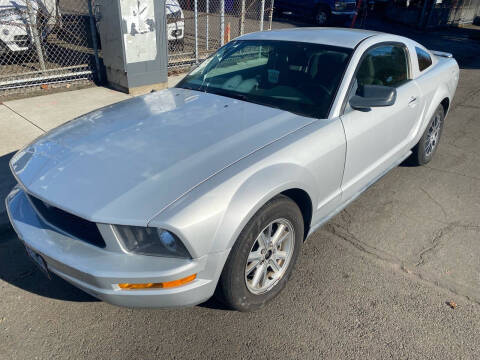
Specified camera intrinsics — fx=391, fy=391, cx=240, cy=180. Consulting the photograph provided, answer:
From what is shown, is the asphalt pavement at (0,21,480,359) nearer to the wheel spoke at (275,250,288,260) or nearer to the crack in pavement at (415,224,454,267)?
the crack in pavement at (415,224,454,267)

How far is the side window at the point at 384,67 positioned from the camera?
328cm

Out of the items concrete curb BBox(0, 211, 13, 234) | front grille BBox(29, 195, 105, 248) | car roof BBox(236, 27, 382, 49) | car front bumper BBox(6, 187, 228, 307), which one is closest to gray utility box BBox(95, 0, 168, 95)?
car roof BBox(236, 27, 382, 49)

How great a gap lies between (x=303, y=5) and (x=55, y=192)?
17872 millimetres

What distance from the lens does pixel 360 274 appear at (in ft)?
9.82

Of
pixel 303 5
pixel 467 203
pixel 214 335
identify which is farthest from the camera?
pixel 303 5

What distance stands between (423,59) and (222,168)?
312 cm

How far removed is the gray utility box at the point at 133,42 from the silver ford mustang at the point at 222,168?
11.4ft

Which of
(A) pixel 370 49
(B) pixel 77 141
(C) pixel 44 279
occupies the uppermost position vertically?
(A) pixel 370 49

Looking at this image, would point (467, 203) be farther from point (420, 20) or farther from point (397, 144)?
point (420, 20)

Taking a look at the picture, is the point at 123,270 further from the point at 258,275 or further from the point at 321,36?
the point at 321,36

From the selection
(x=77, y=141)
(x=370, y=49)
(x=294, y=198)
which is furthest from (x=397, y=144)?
(x=77, y=141)

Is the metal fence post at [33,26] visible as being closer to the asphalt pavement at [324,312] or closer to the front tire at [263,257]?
the asphalt pavement at [324,312]

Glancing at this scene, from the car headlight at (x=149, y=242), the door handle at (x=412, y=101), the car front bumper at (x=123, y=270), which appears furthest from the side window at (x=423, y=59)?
the car headlight at (x=149, y=242)

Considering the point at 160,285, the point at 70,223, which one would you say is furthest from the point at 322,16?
the point at 160,285
